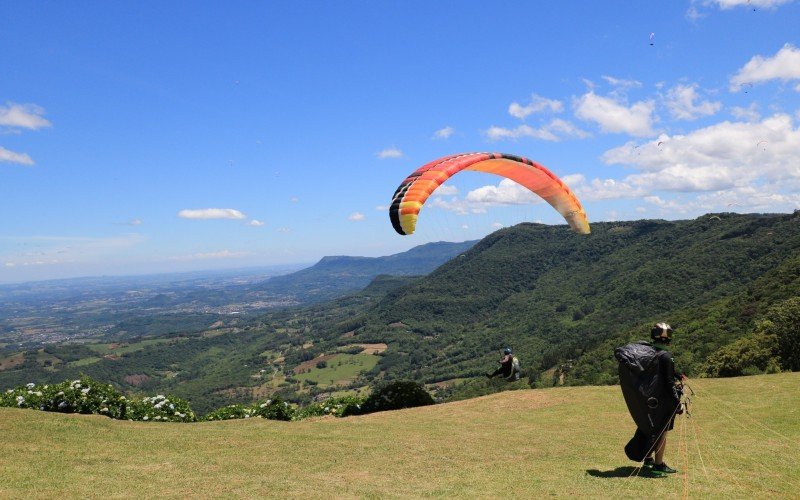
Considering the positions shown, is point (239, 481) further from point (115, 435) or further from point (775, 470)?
point (775, 470)

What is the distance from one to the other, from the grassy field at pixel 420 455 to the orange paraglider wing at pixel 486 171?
8.63 metres

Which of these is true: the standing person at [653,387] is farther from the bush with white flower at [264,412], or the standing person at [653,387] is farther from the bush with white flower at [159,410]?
the bush with white flower at [159,410]

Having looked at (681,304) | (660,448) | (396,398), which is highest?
(660,448)

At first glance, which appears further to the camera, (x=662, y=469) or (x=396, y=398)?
(x=396, y=398)

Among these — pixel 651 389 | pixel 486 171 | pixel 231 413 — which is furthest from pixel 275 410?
pixel 651 389

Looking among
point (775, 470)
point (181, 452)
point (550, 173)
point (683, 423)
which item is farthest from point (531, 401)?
point (181, 452)

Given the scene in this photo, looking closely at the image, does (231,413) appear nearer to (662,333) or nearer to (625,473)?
(625,473)

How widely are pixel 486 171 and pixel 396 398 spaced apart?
42.8 feet

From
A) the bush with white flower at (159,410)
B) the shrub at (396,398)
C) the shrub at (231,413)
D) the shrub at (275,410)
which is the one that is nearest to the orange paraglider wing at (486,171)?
the shrub at (396,398)

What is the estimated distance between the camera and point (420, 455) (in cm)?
1333

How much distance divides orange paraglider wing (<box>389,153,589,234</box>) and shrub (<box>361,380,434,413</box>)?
1013 centimetres

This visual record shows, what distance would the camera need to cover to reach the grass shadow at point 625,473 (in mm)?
9511

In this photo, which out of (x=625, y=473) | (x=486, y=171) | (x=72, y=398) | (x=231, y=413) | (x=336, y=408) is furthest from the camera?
(x=336, y=408)

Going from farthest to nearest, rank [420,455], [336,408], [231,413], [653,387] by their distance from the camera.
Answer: [336,408], [231,413], [420,455], [653,387]
